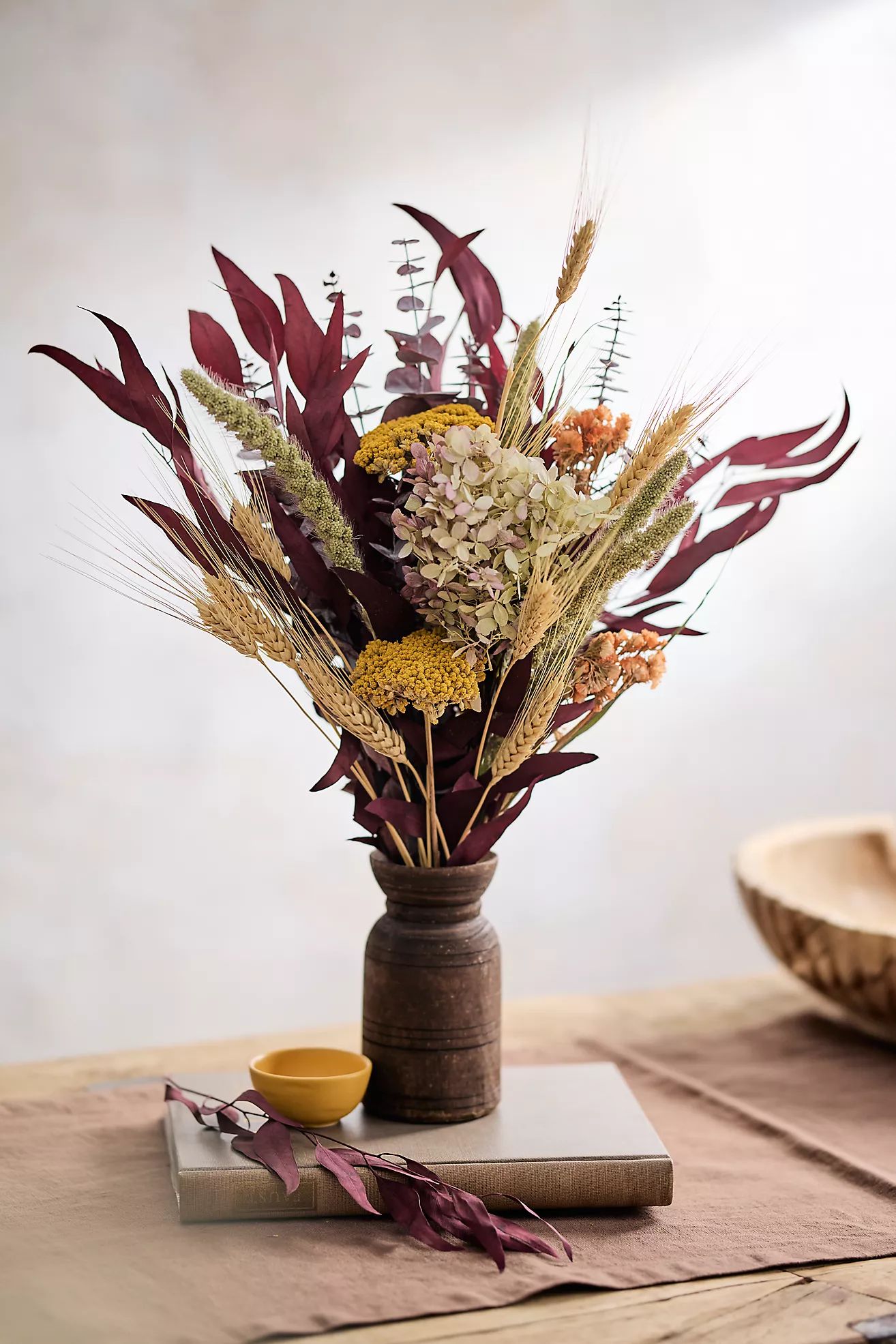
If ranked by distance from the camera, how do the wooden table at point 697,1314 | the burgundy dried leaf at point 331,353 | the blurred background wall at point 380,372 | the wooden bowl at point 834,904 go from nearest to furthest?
1. the wooden table at point 697,1314
2. the burgundy dried leaf at point 331,353
3. the wooden bowl at point 834,904
4. the blurred background wall at point 380,372

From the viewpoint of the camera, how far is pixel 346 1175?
32.3 inches

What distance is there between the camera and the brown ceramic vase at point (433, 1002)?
3.04 ft

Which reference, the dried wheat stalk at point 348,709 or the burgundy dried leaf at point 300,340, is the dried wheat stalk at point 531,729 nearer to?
the dried wheat stalk at point 348,709

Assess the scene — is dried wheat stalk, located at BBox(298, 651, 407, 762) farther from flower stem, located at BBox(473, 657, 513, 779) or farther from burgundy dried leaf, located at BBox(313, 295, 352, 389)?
burgundy dried leaf, located at BBox(313, 295, 352, 389)

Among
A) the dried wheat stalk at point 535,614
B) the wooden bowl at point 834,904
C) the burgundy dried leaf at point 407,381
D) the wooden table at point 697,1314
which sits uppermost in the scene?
A: the burgundy dried leaf at point 407,381

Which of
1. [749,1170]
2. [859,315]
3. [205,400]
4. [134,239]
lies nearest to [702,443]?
[205,400]

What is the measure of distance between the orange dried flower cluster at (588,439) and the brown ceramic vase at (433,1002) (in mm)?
301

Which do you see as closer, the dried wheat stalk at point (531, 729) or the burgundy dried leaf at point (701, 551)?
the dried wheat stalk at point (531, 729)

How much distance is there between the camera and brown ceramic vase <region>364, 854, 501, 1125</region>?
927mm

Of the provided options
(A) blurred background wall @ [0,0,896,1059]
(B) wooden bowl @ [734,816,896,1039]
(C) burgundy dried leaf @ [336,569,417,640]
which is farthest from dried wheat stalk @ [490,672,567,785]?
(A) blurred background wall @ [0,0,896,1059]

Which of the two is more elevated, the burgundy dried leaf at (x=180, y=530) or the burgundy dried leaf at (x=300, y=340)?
the burgundy dried leaf at (x=300, y=340)

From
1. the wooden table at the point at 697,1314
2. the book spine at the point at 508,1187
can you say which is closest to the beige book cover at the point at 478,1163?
the book spine at the point at 508,1187

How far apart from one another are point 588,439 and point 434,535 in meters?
0.17

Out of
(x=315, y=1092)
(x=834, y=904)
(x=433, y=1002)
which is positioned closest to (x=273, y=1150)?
(x=315, y=1092)
